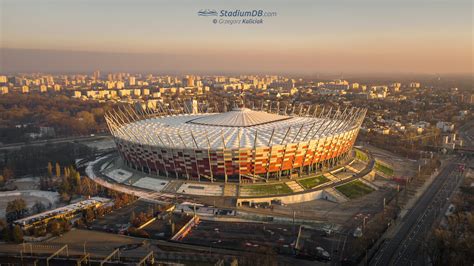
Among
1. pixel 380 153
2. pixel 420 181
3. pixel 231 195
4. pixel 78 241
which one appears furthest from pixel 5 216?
pixel 380 153

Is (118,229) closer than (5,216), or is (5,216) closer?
(118,229)

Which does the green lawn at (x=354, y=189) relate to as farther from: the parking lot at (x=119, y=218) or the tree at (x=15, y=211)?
the tree at (x=15, y=211)

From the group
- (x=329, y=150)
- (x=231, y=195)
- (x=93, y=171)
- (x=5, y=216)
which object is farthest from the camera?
(x=93, y=171)

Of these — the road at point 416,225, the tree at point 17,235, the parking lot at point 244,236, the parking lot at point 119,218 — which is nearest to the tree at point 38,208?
the parking lot at point 119,218

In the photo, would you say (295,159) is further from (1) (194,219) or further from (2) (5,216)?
(2) (5,216)

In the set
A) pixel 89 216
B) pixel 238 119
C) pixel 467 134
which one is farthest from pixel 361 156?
pixel 467 134

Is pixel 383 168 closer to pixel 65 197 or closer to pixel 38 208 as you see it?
pixel 65 197

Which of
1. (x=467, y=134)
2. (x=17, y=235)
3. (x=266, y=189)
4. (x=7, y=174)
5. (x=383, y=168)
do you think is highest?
(x=467, y=134)
